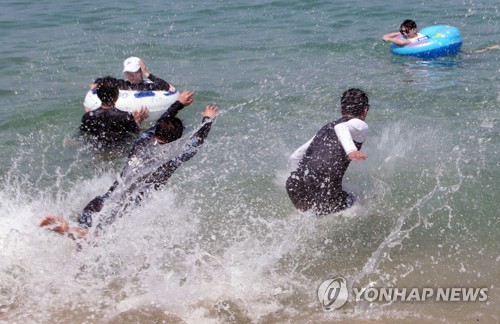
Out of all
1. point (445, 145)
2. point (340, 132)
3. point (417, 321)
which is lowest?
point (417, 321)

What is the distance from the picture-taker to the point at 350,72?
12312 mm

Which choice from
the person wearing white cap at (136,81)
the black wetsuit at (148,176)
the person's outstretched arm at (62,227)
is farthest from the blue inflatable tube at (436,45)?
the person's outstretched arm at (62,227)

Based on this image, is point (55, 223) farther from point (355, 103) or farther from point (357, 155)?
point (355, 103)

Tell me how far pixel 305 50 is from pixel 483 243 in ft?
27.8

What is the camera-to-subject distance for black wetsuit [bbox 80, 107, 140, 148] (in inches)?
331

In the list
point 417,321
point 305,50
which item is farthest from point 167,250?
point 305,50

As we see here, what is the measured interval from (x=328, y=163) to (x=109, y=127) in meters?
3.49

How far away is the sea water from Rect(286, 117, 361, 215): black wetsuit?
0.25m

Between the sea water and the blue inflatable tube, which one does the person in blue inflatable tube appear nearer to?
the blue inflatable tube

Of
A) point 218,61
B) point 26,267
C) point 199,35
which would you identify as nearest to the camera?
point 26,267

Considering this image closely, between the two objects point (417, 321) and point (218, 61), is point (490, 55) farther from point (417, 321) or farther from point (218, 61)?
point (417, 321)

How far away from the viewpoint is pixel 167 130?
20.4 ft

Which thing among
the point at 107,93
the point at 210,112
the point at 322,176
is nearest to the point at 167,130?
the point at 210,112

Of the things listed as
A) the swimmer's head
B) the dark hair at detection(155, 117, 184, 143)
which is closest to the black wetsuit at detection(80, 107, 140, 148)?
the dark hair at detection(155, 117, 184, 143)
